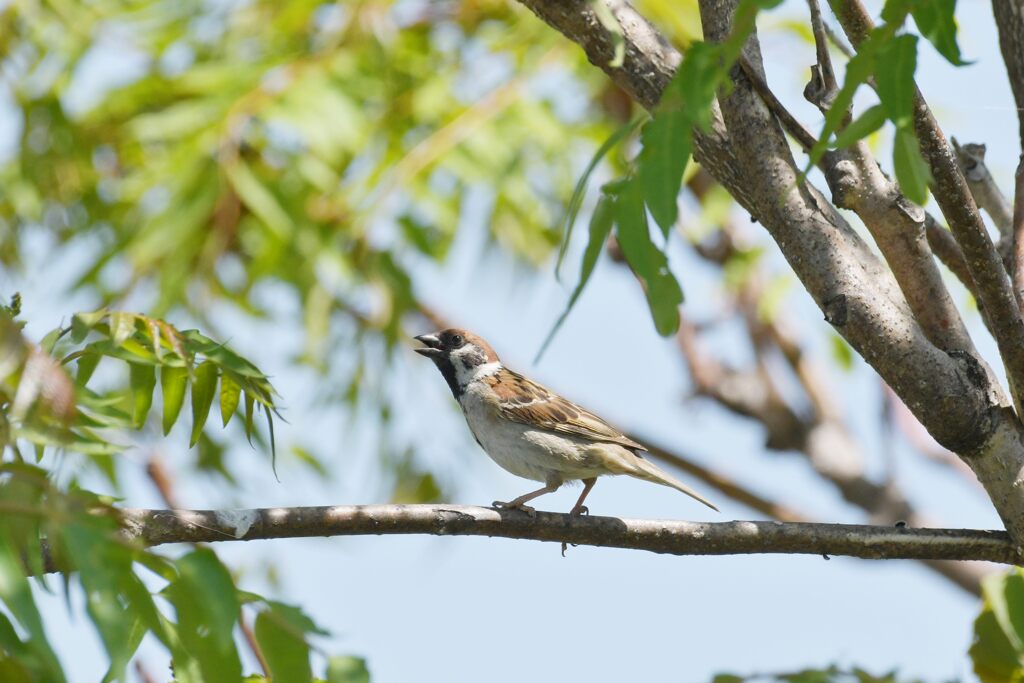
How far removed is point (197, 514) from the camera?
111 inches

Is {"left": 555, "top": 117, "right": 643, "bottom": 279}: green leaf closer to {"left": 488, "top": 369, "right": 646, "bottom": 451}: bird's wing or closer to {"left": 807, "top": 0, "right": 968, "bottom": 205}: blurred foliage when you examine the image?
{"left": 807, "top": 0, "right": 968, "bottom": 205}: blurred foliage

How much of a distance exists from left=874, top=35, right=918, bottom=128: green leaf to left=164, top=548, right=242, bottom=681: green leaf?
4.46 feet

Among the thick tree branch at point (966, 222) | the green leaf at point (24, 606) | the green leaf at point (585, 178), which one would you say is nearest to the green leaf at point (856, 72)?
the green leaf at point (585, 178)

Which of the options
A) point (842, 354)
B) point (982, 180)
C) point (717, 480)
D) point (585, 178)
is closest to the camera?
point (585, 178)

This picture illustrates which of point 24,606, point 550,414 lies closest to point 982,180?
point 550,414

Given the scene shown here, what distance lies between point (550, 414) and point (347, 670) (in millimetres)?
3310

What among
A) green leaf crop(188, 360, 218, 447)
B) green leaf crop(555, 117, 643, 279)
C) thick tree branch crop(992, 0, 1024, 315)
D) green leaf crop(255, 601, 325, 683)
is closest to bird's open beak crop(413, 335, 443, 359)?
green leaf crop(188, 360, 218, 447)

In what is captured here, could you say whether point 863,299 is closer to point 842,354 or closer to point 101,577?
point 101,577

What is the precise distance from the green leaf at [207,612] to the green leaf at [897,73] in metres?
1.36

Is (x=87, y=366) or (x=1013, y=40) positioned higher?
(x=1013, y=40)

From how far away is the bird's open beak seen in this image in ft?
21.0

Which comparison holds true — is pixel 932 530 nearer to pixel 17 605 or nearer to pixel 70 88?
pixel 17 605

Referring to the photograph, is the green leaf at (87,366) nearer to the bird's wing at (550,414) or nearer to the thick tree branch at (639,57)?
the thick tree branch at (639,57)

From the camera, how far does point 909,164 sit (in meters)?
2.08
